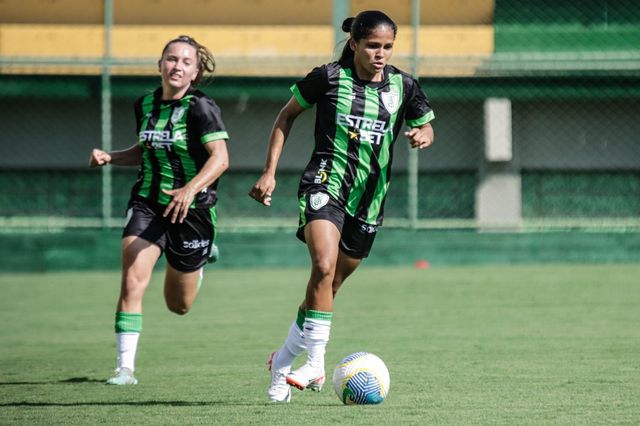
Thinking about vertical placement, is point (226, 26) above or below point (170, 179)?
above

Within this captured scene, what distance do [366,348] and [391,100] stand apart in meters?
2.42

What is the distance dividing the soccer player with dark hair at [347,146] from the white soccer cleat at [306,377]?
0.87ft

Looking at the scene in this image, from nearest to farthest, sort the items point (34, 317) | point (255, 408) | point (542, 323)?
point (255, 408)
point (542, 323)
point (34, 317)

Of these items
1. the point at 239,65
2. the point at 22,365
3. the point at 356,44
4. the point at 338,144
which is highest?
the point at 239,65

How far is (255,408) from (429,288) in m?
6.87

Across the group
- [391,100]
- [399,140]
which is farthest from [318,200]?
[399,140]

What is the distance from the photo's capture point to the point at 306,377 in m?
5.72

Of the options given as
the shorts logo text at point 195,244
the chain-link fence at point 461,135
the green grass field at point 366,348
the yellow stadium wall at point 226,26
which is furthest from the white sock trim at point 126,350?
the yellow stadium wall at point 226,26

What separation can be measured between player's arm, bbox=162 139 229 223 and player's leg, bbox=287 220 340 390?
1.01 metres

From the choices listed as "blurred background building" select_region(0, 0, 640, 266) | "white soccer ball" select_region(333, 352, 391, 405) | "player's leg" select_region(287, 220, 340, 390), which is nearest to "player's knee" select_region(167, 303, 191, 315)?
"player's leg" select_region(287, 220, 340, 390)

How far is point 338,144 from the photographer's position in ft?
20.6

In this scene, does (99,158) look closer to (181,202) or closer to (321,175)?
(181,202)

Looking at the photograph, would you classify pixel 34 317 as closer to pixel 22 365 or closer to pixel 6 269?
pixel 22 365

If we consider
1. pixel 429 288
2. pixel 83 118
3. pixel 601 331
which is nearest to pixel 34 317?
pixel 429 288
